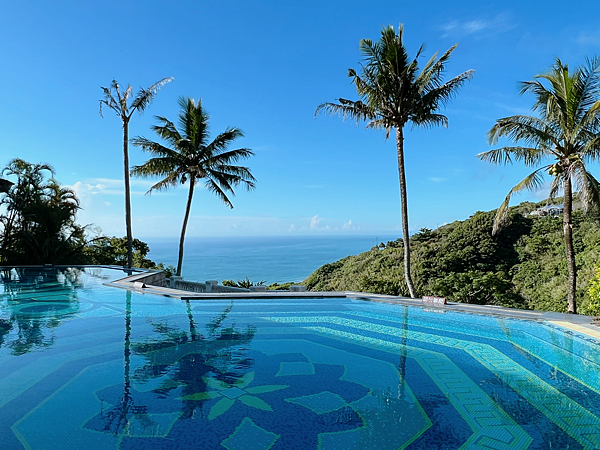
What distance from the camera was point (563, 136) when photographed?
28.9ft

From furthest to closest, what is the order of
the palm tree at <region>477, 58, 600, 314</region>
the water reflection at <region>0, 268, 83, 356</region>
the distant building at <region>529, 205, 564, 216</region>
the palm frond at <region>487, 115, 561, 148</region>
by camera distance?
the distant building at <region>529, 205, 564, 216</region>, the palm frond at <region>487, 115, 561, 148</region>, the palm tree at <region>477, 58, 600, 314</region>, the water reflection at <region>0, 268, 83, 356</region>

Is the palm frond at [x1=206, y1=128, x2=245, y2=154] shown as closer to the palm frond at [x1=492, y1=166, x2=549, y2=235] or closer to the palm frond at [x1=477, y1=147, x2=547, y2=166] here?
the palm frond at [x1=477, y1=147, x2=547, y2=166]

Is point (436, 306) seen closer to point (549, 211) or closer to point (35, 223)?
point (35, 223)

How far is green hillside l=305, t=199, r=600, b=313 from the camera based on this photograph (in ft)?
39.8

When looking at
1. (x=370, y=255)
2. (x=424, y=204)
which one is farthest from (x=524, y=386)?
(x=424, y=204)

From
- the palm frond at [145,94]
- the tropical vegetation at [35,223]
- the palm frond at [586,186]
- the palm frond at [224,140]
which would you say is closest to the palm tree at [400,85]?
the palm frond at [586,186]

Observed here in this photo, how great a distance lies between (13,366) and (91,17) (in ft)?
39.0

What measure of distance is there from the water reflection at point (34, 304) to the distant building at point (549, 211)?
24150 millimetres

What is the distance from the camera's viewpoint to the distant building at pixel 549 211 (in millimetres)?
22250

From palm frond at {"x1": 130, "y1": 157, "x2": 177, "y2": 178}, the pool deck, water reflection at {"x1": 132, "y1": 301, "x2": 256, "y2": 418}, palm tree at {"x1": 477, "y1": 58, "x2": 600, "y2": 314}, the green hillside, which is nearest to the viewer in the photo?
water reflection at {"x1": 132, "y1": 301, "x2": 256, "y2": 418}

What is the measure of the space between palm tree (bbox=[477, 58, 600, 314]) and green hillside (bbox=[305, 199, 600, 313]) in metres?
3.21

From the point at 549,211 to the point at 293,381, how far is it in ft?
78.4

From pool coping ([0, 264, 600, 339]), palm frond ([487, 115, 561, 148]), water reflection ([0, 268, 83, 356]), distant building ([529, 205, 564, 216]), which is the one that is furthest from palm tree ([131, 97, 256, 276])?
distant building ([529, 205, 564, 216])

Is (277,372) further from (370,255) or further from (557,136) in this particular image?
(370,255)
